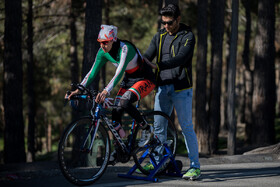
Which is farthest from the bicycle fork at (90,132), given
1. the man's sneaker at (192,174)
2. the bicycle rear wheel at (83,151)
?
the man's sneaker at (192,174)

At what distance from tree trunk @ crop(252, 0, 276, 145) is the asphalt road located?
624cm

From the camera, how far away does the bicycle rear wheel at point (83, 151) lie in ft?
17.9

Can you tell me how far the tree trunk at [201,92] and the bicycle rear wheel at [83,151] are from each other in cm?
1035

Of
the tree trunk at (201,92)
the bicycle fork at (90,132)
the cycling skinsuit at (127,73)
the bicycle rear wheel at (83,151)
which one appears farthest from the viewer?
the tree trunk at (201,92)

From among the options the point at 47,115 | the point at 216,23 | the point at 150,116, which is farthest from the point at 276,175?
the point at 47,115

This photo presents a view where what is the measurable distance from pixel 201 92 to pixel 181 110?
9.96 m

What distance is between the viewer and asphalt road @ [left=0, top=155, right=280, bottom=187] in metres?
6.16

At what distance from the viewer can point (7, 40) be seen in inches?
563

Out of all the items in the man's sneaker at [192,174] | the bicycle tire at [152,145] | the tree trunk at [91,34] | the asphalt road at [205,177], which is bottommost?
the asphalt road at [205,177]

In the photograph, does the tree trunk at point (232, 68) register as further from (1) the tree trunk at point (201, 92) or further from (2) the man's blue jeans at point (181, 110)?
(2) the man's blue jeans at point (181, 110)

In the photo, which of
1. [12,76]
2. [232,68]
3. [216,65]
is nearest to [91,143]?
[232,68]

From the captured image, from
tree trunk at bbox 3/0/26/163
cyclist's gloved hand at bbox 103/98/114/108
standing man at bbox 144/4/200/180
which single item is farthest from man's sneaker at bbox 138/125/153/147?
tree trunk at bbox 3/0/26/163

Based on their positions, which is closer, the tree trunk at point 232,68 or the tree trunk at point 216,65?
the tree trunk at point 232,68

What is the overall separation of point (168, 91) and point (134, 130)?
70cm
